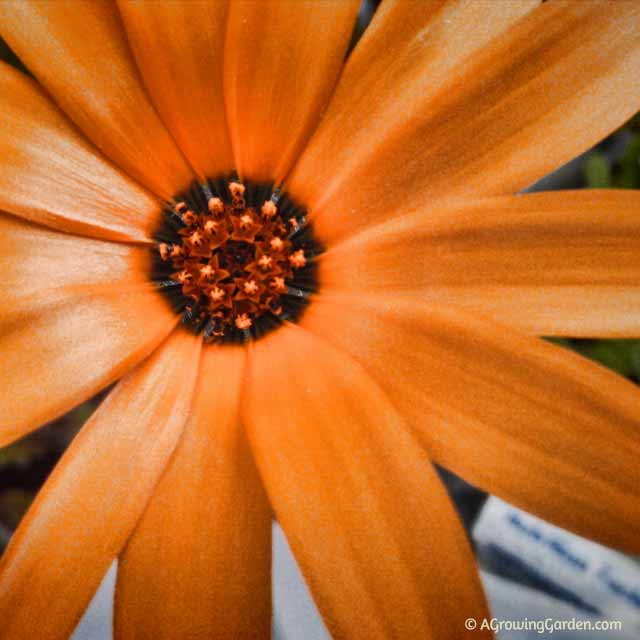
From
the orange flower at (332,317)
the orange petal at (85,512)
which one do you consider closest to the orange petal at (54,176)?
the orange flower at (332,317)

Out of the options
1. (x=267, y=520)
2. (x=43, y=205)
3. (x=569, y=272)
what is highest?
(x=43, y=205)

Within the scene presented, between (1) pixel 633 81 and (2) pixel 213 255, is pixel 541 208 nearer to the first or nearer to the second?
(1) pixel 633 81

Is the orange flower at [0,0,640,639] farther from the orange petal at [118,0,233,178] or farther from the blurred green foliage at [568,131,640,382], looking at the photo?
the blurred green foliage at [568,131,640,382]

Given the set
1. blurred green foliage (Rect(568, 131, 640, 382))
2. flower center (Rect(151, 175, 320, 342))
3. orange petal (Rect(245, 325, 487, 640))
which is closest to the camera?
orange petal (Rect(245, 325, 487, 640))

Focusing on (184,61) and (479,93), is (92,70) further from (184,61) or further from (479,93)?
(479,93)

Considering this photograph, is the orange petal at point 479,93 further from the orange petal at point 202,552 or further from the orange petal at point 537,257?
the orange petal at point 202,552

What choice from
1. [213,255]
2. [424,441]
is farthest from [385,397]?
[213,255]

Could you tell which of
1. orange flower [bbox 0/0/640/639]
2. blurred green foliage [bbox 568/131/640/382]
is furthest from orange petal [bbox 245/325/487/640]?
blurred green foliage [bbox 568/131/640/382]

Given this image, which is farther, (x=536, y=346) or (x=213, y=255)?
(x=213, y=255)
